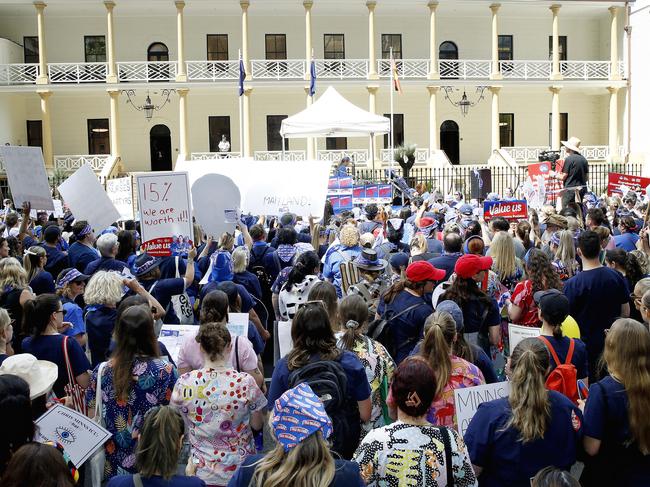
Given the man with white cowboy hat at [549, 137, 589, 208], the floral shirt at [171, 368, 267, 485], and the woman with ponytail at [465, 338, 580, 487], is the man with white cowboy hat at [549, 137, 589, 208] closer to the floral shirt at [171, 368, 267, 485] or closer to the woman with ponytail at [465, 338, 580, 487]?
the woman with ponytail at [465, 338, 580, 487]

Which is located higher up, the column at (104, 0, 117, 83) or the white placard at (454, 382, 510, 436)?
the column at (104, 0, 117, 83)

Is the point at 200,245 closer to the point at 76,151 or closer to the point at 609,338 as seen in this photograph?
the point at 609,338

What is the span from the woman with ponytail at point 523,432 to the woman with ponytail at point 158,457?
53.6 inches

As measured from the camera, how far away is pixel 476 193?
17.4m

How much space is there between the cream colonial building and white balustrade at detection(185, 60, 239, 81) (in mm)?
95

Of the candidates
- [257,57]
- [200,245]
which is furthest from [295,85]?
[200,245]

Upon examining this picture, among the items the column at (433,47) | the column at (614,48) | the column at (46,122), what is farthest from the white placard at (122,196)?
the column at (614,48)

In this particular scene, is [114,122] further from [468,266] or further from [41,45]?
[468,266]

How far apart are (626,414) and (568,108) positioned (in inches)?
1428

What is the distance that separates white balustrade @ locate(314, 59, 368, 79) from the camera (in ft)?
107

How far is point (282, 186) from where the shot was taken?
11.4 meters

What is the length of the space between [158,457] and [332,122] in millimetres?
13881

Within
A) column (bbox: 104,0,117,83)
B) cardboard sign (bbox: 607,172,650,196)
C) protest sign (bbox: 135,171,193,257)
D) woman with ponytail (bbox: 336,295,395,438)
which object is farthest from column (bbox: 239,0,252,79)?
woman with ponytail (bbox: 336,295,395,438)

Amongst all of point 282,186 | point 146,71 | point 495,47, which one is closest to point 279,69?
point 146,71
